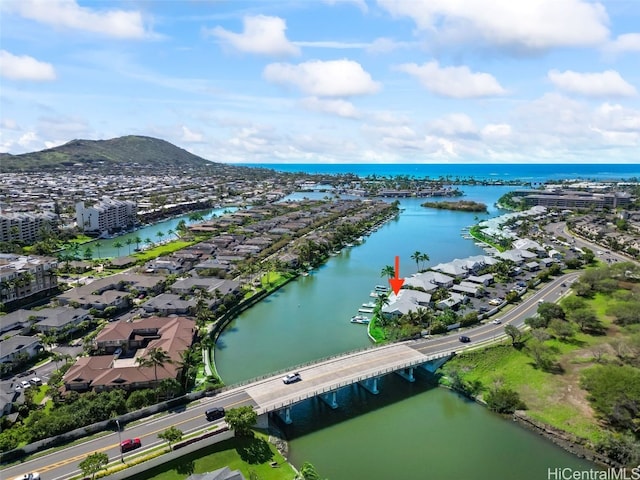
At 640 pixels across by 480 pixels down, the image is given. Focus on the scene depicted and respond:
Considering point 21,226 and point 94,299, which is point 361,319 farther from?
point 21,226

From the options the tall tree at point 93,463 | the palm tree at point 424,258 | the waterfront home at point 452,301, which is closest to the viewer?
the tall tree at point 93,463

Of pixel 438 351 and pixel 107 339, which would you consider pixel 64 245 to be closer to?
pixel 107 339

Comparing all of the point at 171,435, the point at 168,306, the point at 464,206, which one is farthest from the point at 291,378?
the point at 464,206

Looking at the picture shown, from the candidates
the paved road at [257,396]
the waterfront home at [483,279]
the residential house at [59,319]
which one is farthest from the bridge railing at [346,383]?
the residential house at [59,319]

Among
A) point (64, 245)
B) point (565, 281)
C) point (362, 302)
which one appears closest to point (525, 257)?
point (565, 281)

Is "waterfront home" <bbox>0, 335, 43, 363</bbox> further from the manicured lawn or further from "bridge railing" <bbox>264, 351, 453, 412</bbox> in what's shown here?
"bridge railing" <bbox>264, 351, 453, 412</bbox>

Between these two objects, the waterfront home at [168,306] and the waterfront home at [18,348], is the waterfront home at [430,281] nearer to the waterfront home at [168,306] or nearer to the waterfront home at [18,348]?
the waterfront home at [168,306]

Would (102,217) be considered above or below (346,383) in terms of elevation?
above
